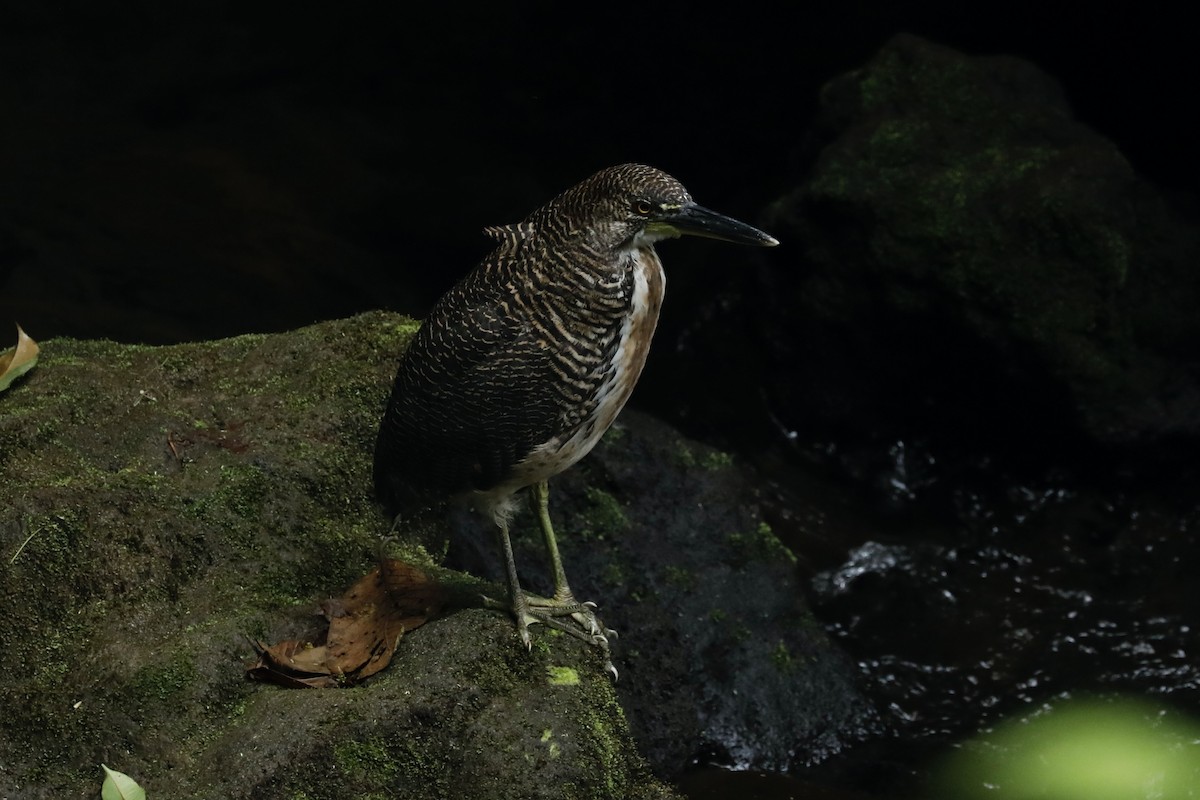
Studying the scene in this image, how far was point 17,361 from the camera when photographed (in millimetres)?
4941

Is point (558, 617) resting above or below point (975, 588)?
above

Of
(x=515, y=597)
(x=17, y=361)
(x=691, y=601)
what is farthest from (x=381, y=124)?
(x=515, y=597)

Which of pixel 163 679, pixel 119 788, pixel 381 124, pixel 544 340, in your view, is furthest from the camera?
pixel 381 124

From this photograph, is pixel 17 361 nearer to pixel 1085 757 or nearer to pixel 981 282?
pixel 1085 757

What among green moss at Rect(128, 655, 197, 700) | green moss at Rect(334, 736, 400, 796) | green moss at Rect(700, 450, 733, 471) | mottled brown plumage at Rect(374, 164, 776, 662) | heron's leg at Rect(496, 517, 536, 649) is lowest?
green moss at Rect(128, 655, 197, 700)

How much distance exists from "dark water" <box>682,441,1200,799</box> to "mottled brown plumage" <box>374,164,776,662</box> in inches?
71.1

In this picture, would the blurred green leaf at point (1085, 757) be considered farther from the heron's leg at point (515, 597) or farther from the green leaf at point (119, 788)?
the green leaf at point (119, 788)

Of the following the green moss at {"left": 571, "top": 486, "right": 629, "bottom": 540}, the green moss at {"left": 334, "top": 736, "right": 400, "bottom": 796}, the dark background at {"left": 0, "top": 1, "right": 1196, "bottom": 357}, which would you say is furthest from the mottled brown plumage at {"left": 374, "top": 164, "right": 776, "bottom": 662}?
the dark background at {"left": 0, "top": 1, "right": 1196, "bottom": 357}

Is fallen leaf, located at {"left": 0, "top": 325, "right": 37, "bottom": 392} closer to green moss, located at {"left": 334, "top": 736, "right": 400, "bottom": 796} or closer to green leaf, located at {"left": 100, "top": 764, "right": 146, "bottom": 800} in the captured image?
green leaf, located at {"left": 100, "top": 764, "right": 146, "bottom": 800}

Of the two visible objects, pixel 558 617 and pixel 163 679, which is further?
pixel 558 617

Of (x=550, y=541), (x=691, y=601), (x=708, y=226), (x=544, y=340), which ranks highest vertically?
(x=708, y=226)

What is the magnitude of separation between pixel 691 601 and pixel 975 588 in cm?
192

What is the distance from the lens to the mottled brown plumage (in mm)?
4059

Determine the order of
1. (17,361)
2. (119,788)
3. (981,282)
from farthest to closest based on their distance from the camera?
(981,282), (17,361), (119,788)
